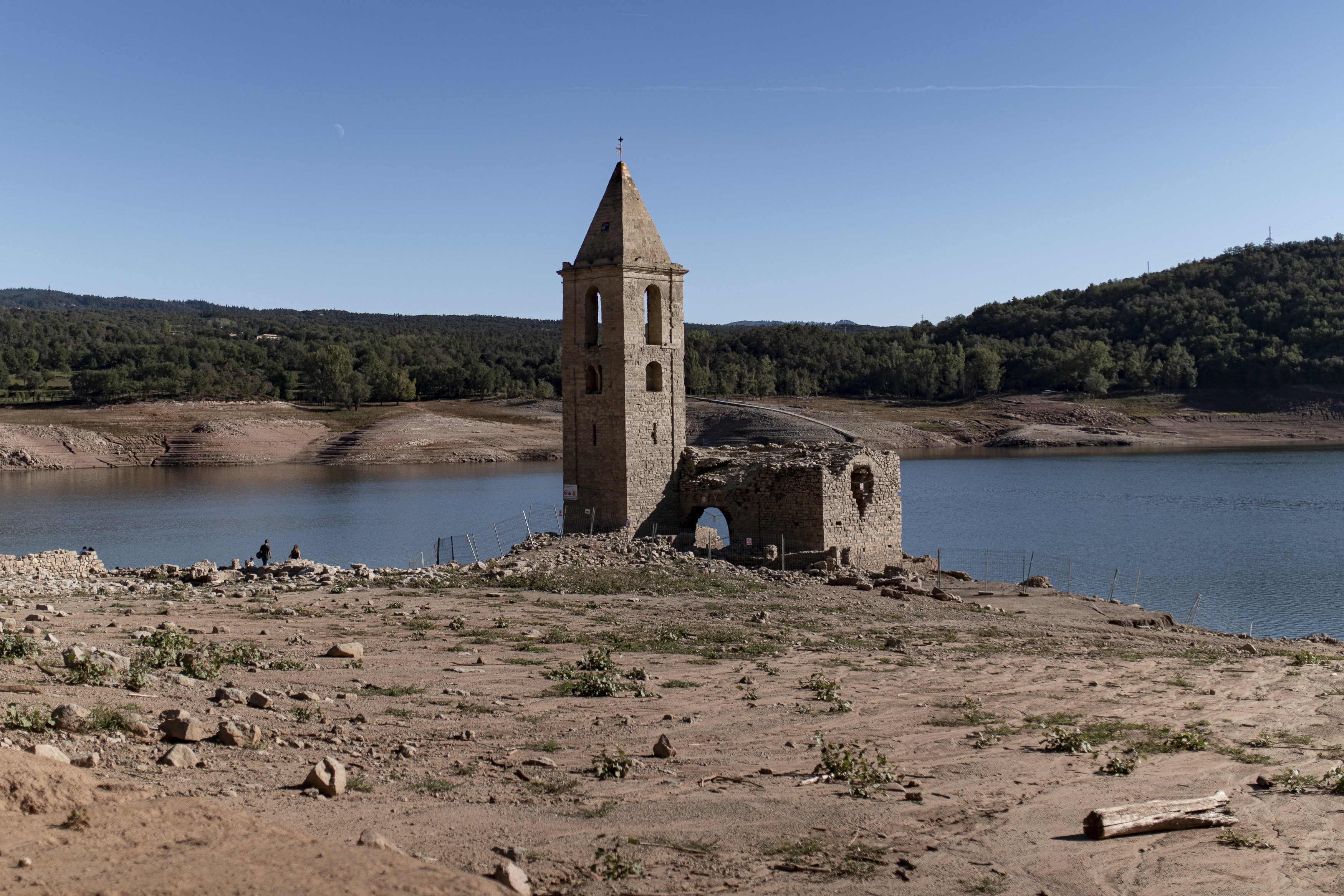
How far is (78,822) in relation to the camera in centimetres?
579

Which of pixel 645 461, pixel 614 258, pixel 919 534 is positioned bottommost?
pixel 919 534

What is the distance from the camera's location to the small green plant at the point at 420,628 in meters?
14.3

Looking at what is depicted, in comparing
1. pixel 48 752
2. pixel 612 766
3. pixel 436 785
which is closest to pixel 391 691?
pixel 436 785

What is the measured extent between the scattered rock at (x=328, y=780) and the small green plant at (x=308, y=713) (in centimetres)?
179

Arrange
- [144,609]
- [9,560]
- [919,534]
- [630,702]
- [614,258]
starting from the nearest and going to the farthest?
1. [630,702]
2. [144,609]
3. [9,560]
4. [614,258]
5. [919,534]

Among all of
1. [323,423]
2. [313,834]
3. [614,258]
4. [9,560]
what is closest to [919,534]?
[614,258]

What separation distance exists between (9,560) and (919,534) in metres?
27.9

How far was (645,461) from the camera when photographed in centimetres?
2683

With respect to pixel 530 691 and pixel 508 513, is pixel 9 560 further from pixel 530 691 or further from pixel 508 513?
pixel 508 513

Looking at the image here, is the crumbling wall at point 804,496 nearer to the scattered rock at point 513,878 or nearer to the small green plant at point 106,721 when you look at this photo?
the small green plant at point 106,721

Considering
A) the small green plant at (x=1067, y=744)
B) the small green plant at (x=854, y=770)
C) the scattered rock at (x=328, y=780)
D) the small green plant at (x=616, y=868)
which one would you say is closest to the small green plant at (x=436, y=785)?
the scattered rock at (x=328, y=780)

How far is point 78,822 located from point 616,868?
2.93m

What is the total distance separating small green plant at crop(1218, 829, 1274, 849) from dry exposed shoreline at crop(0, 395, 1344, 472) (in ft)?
229

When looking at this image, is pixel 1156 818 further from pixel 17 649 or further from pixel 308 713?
pixel 17 649
